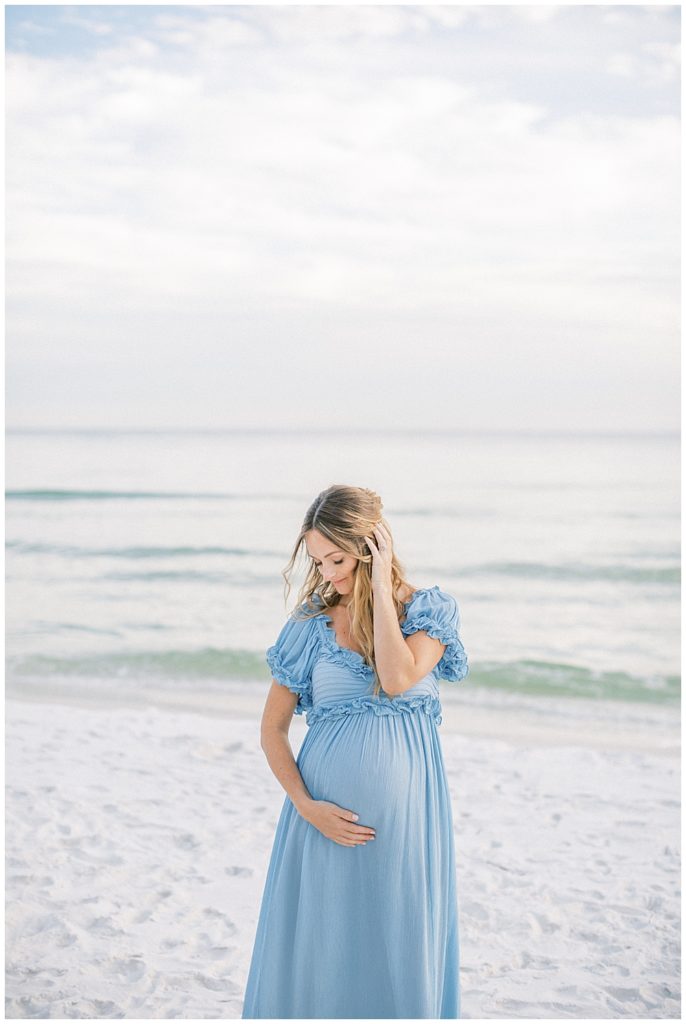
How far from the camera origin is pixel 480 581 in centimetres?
2002

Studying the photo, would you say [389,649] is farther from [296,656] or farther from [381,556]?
[296,656]

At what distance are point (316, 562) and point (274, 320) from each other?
94.5 feet

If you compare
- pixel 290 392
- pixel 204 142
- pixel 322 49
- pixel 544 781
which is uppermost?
pixel 204 142

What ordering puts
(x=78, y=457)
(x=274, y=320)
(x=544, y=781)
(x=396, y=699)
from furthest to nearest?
(x=78, y=457) → (x=274, y=320) → (x=544, y=781) → (x=396, y=699)

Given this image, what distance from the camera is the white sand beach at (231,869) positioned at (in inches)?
150

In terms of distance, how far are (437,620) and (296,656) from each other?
1.37 feet

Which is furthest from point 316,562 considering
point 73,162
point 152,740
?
point 73,162

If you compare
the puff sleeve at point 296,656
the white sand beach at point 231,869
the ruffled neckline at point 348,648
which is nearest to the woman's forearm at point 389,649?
the ruffled neckline at point 348,648

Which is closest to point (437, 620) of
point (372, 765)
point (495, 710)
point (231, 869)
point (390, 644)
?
point (390, 644)

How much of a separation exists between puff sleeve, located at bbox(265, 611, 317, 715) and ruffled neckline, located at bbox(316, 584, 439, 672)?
0.12ft

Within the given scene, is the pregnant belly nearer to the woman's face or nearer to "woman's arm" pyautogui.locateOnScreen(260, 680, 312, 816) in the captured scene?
"woman's arm" pyautogui.locateOnScreen(260, 680, 312, 816)

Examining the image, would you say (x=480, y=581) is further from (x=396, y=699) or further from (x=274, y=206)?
(x=396, y=699)

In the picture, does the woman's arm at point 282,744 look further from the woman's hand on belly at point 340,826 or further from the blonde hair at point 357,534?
the blonde hair at point 357,534

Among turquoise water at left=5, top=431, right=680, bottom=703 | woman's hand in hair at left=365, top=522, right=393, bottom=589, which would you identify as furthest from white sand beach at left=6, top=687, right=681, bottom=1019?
turquoise water at left=5, top=431, right=680, bottom=703
